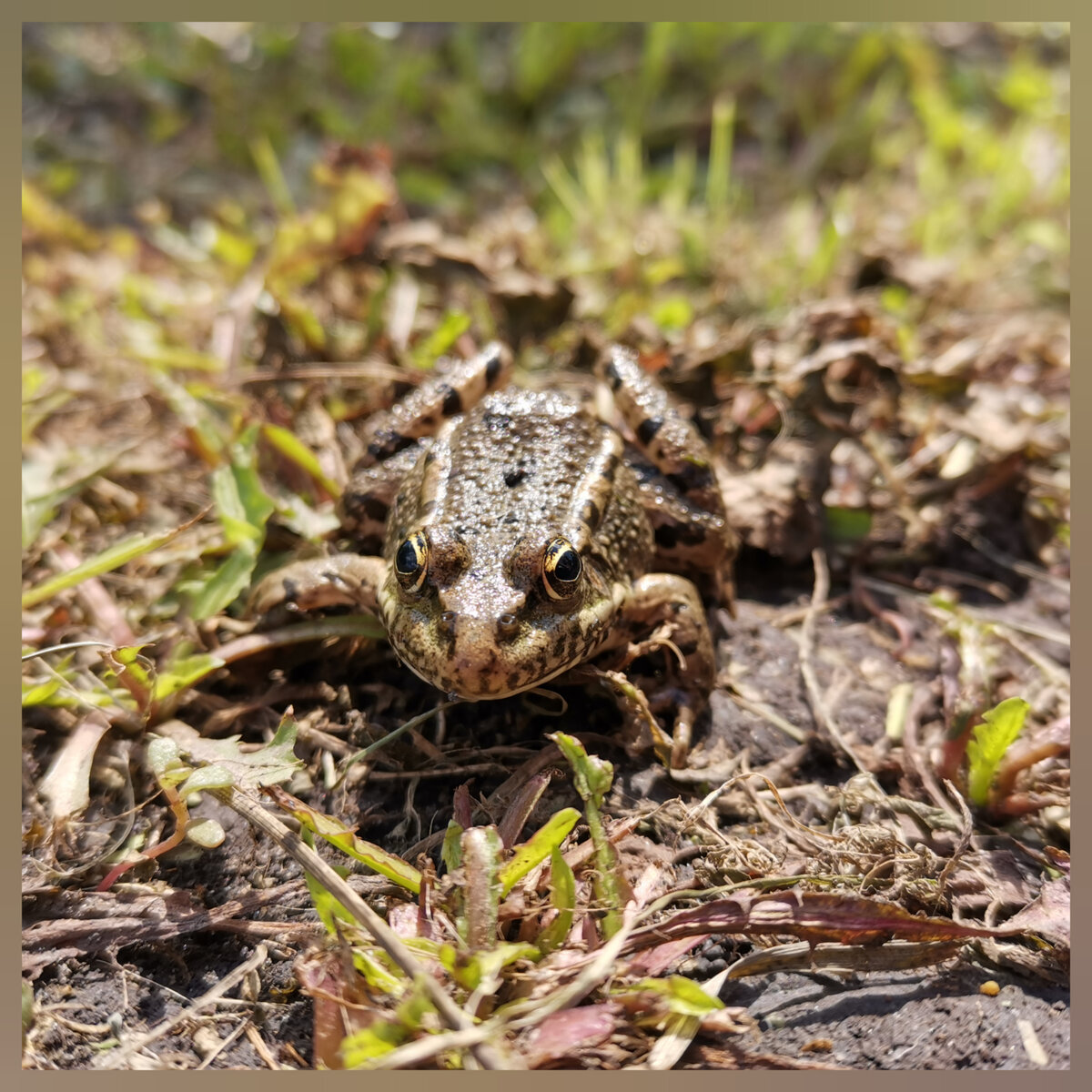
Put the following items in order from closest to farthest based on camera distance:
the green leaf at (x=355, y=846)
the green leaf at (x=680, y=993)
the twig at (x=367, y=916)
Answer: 1. the twig at (x=367, y=916)
2. the green leaf at (x=680, y=993)
3. the green leaf at (x=355, y=846)

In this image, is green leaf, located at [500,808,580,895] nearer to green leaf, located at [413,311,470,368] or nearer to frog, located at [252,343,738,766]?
frog, located at [252,343,738,766]

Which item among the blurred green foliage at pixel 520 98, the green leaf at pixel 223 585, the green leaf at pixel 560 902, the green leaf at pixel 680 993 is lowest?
the green leaf at pixel 680 993

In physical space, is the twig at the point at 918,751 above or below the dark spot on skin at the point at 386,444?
below

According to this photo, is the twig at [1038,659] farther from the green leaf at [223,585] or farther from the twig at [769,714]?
the green leaf at [223,585]

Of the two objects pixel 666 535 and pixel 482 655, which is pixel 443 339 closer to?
pixel 666 535

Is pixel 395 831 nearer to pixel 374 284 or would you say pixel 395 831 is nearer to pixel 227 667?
pixel 227 667

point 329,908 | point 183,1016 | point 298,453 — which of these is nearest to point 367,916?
point 329,908

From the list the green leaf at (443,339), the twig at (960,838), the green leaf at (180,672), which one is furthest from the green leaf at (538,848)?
the green leaf at (443,339)

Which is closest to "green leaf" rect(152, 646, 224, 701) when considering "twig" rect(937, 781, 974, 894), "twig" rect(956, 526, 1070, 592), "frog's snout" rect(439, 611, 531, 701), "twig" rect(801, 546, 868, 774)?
"frog's snout" rect(439, 611, 531, 701)
